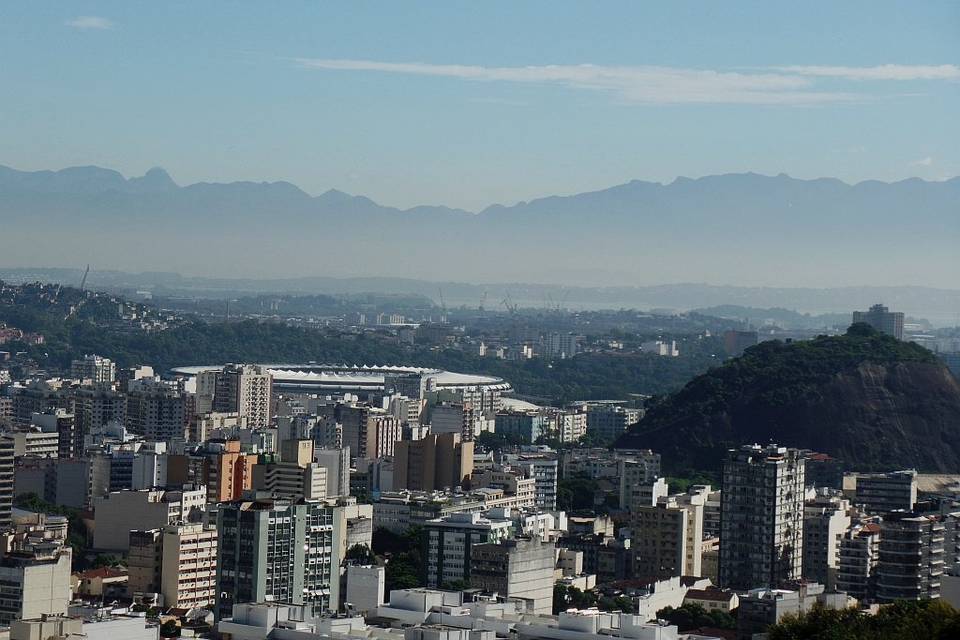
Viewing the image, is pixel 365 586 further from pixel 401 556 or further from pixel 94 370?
pixel 94 370

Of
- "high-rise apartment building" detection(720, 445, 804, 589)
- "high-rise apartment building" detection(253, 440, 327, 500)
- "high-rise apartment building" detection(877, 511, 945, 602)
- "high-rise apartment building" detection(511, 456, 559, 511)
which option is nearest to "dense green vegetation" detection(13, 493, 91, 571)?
"high-rise apartment building" detection(253, 440, 327, 500)

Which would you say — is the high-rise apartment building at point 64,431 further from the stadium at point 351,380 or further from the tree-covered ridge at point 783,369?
the stadium at point 351,380

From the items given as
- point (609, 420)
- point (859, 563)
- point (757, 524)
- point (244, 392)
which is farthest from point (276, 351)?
point (859, 563)

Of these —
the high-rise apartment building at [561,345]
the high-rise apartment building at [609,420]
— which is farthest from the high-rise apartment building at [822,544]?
the high-rise apartment building at [561,345]

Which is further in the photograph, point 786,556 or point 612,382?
point 612,382

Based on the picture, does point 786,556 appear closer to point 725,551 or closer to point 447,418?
point 725,551

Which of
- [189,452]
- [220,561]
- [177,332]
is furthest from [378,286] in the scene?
[220,561]
